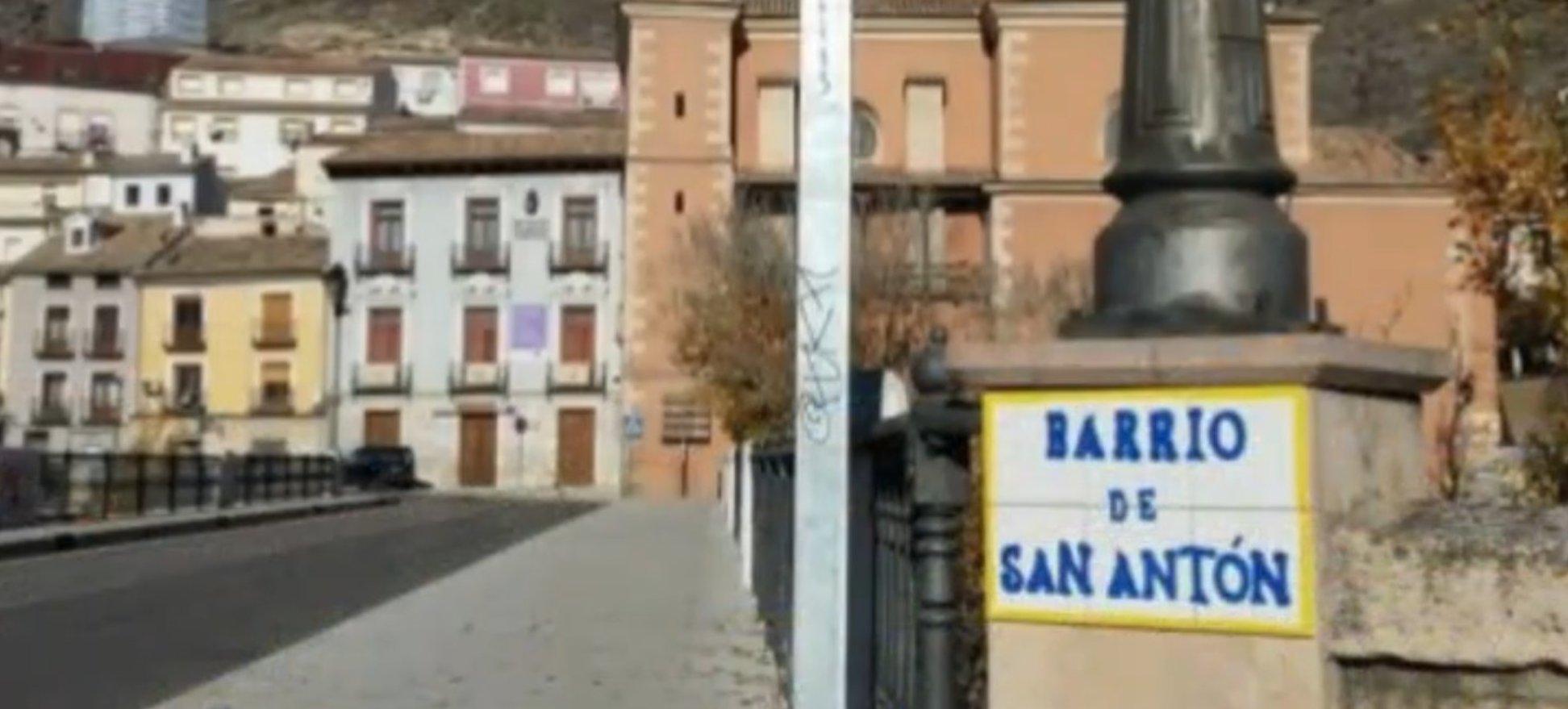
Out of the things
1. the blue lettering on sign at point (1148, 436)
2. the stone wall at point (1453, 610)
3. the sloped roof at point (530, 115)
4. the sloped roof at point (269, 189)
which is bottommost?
the stone wall at point (1453, 610)

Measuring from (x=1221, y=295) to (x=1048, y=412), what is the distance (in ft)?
1.62

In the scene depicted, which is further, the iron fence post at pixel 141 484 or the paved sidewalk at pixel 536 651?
the iron fence post at pixel 141 484

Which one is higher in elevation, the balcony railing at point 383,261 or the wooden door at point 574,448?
the balcony railing at point 383,261

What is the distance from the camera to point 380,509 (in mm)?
42312

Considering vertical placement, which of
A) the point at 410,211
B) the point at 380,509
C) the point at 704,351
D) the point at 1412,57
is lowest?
the point at 380,509

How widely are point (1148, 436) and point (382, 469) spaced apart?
180 ft

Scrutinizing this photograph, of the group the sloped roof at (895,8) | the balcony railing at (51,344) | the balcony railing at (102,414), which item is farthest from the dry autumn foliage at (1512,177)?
the balcony railing at (51,344)

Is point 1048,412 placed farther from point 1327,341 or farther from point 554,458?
point 554,458

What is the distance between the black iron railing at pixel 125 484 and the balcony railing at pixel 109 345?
3241cm

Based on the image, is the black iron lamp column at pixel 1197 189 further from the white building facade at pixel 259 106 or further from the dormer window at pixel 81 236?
the white building facade at pixel 259 106

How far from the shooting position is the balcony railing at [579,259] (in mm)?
63625

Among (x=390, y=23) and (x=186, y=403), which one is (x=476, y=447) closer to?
(x=186, y=403)

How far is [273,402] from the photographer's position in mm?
67000

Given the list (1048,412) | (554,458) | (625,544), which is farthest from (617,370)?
(1048,412)
